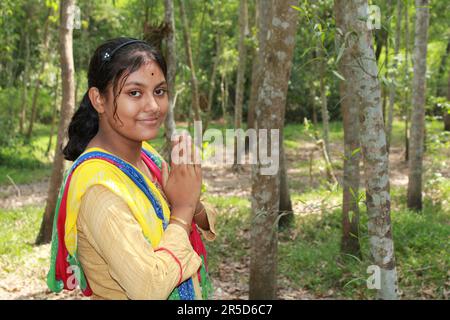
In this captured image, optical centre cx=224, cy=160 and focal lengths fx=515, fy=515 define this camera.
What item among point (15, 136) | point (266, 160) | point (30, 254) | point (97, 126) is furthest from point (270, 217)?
point (15, 136)

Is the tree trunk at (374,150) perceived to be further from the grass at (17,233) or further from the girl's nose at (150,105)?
the grass at (17,233)

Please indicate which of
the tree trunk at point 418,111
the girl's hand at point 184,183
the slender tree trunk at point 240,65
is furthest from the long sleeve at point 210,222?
the slender tree trunk at point 240,65

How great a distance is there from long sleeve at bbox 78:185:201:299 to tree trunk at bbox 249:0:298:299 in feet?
7.45

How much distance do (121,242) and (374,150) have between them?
128 centimetres

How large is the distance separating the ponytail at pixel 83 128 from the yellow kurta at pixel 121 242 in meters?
0.30

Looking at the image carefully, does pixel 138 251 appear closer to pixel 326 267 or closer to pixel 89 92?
pixel 89 92

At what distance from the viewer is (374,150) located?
226 cm

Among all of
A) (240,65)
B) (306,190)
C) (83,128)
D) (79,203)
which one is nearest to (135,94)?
(83,128)

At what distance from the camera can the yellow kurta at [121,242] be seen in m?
→ 1.44

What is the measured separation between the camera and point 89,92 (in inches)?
71.2

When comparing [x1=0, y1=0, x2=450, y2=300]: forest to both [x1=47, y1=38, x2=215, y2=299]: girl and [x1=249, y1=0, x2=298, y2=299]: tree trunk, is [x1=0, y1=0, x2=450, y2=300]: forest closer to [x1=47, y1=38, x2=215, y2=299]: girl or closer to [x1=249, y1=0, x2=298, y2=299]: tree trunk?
[x1=249, y1=0, x2=298, y2=299]: tree trunk

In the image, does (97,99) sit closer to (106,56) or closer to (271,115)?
(106,56)

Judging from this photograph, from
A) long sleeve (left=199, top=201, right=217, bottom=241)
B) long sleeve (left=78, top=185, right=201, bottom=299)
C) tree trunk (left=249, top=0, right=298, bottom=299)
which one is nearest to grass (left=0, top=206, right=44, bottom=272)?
tree trunk (left=249, top=0, right=298, bottom=299)

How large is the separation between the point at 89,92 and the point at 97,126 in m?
0.16
